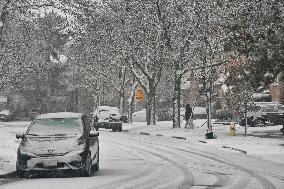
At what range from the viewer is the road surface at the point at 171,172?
14555 millimetres

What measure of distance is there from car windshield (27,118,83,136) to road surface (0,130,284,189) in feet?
3.79

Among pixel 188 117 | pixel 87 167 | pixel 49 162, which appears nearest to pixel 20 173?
pixel 49 162

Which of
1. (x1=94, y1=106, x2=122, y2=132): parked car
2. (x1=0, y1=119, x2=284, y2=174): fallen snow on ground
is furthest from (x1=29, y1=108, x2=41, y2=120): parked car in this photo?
(x1=0, y1=119, x2=284, y2=174): fallen snow on ground

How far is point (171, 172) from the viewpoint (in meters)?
17.8

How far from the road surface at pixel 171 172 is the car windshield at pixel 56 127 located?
115 centimetres

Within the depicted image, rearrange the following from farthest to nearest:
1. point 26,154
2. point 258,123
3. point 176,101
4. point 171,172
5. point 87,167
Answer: point 258,123
point 176,101
point 171,172
point 87,167
point 26,154

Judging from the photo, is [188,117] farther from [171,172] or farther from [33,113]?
[33,113]

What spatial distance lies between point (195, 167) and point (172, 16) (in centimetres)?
2756

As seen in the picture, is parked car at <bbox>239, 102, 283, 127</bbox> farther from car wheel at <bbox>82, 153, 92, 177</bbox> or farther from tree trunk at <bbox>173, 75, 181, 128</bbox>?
car wheel at <bbox>82, 153, 92, 177</bbox>

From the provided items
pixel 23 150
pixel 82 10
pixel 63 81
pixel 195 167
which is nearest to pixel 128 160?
pixel 195 167

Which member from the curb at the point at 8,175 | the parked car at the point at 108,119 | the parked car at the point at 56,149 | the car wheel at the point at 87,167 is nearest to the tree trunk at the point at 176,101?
the parked car at the point at 108,119

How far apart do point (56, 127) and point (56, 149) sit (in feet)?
4.61

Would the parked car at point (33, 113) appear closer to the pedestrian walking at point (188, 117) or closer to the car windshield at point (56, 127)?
the pedestrian walking at point (188, 117)

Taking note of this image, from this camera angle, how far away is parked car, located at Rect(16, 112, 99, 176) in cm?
1574
